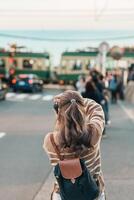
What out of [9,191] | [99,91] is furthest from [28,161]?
[99,91]

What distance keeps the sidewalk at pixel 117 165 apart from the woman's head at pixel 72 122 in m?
3.84

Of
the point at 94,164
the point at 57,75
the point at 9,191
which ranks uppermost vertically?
the point at 94,164

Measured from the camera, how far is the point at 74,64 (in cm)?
6338

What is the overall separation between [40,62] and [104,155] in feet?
181

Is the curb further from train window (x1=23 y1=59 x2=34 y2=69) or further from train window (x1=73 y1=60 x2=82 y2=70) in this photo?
train window (x1=23 y1=59 x2=34 y2=69)

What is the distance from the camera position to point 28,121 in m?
20.4

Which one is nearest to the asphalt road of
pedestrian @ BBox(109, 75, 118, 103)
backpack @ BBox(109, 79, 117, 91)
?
pedestrian @ BBox(109, 75, 118, 103)

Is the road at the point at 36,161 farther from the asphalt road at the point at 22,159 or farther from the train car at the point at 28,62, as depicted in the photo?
the train car at the point at 28,62

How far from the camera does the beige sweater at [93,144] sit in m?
4.43

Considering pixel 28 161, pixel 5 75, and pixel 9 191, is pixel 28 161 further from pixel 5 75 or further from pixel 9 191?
pixel 5 75

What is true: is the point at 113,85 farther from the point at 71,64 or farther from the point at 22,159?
the point at 71,64

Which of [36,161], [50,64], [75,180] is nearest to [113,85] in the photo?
[36,161]

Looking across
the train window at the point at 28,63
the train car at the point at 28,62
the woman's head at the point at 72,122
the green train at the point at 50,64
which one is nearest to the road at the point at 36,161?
the woman's head at the point at 72,122

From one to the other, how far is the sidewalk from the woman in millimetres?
3604
